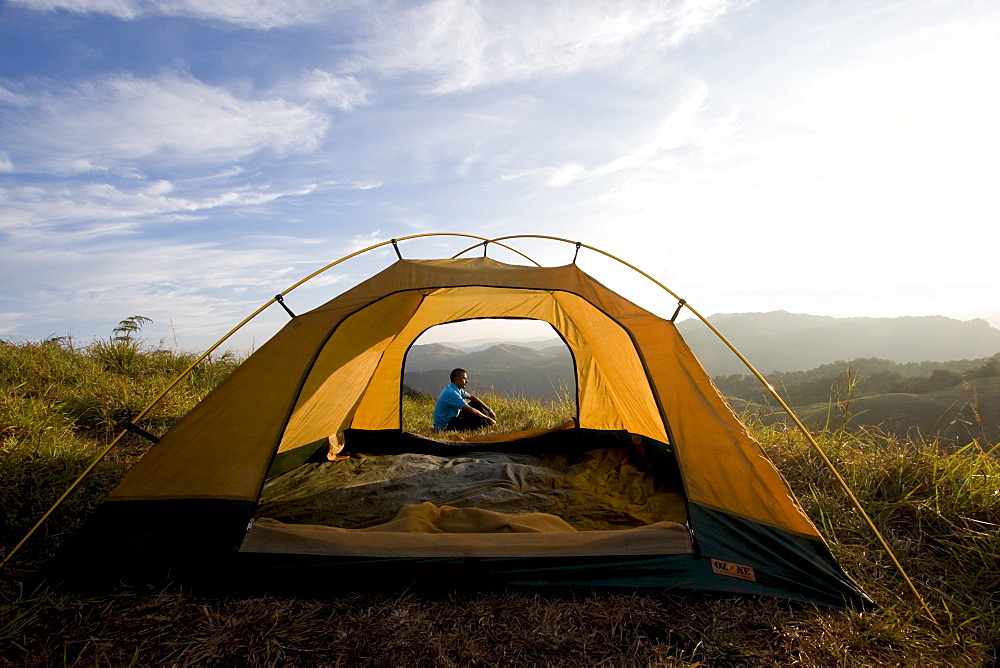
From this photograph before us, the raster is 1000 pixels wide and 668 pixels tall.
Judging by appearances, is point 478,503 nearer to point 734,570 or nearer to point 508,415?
point 734,570

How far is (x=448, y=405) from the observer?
256 inches

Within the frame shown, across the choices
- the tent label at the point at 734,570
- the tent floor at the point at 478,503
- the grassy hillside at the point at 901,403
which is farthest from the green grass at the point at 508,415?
the tent label at the point at 734,570

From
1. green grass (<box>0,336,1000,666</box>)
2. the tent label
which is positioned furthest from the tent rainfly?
green grass (<box>0,336,1000,666</box>)

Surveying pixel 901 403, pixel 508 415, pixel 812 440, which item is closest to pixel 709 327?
pixel 812 440

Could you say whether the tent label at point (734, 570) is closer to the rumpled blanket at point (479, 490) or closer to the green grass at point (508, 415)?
the rumpled blanket at point (479, 490)

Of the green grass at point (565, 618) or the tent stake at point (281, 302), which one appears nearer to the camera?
the green grass at point (565, 618)

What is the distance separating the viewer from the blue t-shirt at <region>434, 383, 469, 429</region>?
21.2ft

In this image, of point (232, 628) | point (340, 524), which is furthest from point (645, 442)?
point (232, 628)

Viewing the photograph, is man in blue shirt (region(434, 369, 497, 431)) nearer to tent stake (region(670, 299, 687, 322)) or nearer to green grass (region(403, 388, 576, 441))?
green grass (region(403, 388, 576, 441))

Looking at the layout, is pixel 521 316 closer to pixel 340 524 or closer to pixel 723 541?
pixel 340 524

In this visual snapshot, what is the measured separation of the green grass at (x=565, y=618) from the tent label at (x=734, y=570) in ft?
0.37

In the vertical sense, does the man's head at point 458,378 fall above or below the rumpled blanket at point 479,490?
above

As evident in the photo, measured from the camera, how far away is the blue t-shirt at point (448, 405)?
6.46m

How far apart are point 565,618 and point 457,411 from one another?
4.23m
